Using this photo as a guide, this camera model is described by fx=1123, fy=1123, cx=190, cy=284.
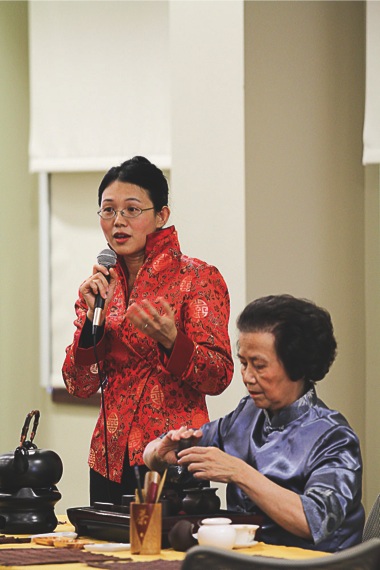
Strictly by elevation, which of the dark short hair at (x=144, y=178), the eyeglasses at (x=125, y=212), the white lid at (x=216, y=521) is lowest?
the white lid at (x=216, y=521)

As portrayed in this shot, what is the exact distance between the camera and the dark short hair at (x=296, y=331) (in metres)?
2.53

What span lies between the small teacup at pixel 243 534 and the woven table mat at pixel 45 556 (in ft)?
0.84

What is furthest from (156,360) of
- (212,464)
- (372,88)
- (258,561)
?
(372,88)

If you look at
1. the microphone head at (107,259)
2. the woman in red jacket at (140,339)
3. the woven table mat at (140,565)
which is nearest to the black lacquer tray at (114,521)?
the woven table mat at (140,565)

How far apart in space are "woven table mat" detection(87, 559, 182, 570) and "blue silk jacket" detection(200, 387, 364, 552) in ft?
1.12

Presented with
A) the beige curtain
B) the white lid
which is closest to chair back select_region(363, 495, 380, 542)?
the white lid

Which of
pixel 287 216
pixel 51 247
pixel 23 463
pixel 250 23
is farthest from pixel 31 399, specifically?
pixel 23 463

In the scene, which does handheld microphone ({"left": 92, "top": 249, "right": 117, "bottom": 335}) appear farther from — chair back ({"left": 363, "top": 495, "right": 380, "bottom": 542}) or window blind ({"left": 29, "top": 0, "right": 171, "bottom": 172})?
window blind ({"left": 29, "top": 0, "right": 171, "bottom": 172})

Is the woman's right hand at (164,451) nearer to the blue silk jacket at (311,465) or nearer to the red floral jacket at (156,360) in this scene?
the blue silk jacket at (311,465)

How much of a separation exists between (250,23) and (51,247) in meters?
1.74

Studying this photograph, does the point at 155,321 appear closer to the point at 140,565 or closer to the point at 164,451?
the point at 164,451

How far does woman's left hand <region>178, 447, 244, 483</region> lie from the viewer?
234 centimetres

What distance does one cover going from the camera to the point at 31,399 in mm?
5504

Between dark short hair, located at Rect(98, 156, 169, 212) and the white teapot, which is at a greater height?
dark short hair, located at Rect(98, 156, 169, 212)
